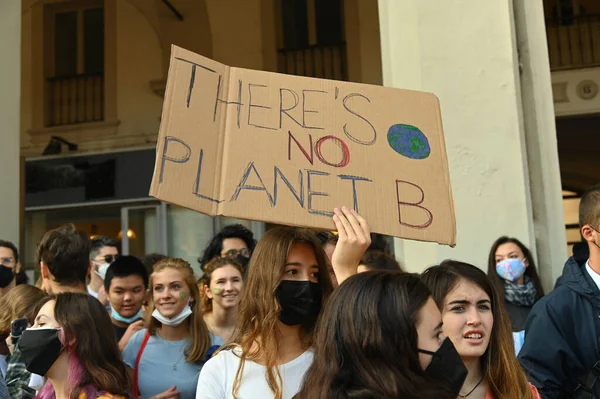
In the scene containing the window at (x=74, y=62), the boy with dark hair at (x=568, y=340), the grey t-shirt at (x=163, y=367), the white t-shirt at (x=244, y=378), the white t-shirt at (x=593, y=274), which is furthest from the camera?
the window at (x=74, y=62)

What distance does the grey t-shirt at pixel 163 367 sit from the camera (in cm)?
461

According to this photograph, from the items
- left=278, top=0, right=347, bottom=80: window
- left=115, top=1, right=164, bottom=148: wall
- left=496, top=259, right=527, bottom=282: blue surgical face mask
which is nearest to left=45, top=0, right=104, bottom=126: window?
left=115, top=1, right=164, bottom=148: wall

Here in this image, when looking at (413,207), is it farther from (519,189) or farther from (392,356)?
(519,189)

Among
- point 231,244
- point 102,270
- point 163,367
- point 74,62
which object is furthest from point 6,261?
point 74,62

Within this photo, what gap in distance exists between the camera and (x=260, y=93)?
338 cm

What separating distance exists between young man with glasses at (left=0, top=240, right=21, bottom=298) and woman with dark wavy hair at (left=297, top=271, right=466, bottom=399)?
148 inches

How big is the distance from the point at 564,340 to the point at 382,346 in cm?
198

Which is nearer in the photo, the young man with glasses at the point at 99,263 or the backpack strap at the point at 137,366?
the backpack strap at the point at 137,366

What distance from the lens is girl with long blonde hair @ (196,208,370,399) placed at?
315cm

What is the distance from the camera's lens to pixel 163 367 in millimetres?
4715

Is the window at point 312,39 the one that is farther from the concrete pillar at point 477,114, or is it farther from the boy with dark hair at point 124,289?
the boy with dark hair at point 124,289

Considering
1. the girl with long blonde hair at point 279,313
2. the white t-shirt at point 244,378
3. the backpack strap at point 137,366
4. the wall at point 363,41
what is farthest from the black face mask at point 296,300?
the wall at point 363,41

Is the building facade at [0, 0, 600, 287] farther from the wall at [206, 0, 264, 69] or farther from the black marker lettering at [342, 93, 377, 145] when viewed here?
the black marker lettering at [342, 93, 377, 145]

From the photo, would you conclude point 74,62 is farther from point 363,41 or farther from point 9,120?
point 9,120
